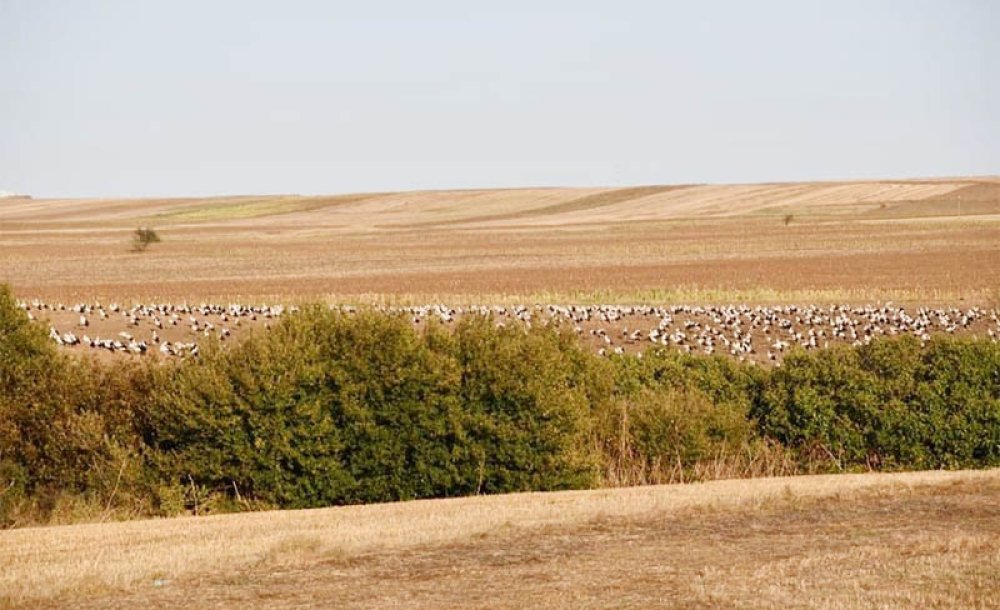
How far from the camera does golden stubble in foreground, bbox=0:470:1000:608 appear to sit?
1309 centimetres

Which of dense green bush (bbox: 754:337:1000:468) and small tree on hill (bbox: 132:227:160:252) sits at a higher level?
dense green bush (bbox: 754:337:1000:468)

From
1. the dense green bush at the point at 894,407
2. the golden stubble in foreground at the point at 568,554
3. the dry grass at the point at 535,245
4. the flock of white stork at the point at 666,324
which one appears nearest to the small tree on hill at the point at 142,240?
the dry grass at the point at 535,245

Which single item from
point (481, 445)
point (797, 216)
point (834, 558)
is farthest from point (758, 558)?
point (797, 216)

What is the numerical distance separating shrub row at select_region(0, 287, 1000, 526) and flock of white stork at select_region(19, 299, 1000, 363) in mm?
12104

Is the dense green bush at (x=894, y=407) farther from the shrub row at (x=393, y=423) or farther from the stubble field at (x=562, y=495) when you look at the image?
the stubble field at (x=562, y=495)

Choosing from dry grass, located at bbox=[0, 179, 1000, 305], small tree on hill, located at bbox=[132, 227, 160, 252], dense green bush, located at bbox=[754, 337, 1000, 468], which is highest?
dense green bush, located at bbox=[754, 337, 1000, 468]

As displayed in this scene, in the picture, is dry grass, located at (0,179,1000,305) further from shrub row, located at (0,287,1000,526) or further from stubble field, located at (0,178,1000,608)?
shrub row, located at (0,287,1000,526)

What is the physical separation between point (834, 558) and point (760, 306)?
37.8 m

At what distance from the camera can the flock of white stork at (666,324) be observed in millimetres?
39938

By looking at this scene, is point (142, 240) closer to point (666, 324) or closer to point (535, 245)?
point (535, 245)

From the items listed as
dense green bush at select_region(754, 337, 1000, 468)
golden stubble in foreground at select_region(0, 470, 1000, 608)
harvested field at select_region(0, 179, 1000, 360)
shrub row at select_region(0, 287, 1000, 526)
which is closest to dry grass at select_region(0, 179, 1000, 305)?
harvested field at select_region(0, 179, 1000, 360)

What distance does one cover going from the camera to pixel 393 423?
77.8ft

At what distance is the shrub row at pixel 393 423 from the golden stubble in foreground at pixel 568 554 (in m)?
3.32

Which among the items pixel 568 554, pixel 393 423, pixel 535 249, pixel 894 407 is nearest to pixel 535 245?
pixel 535 249
